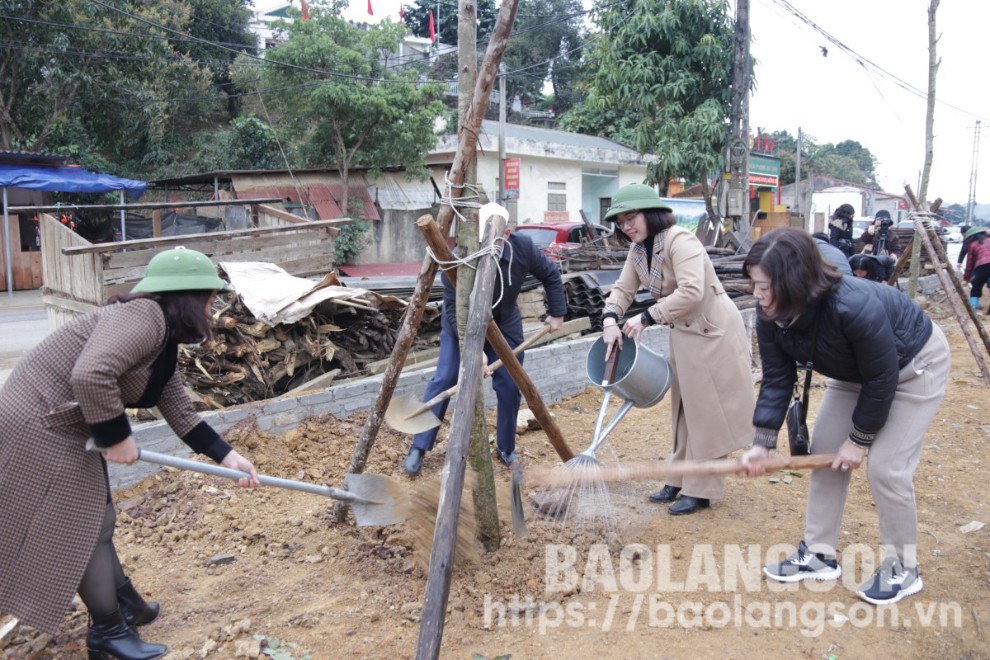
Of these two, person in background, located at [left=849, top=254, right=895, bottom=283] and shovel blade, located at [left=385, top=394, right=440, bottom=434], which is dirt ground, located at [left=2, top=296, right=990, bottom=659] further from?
person in background, located at [left=849, top=254, right=895, bottom=283]

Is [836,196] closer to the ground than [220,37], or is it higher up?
closer to the ground

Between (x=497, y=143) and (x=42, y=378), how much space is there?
1743 cm

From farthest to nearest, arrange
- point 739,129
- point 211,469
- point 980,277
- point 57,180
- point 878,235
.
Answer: point 57,180, point 739,129, point 878,235, point 980,277, point 211,469

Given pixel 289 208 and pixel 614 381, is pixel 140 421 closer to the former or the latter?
pixel 614 381

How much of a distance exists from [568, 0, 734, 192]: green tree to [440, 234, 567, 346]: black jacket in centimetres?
1043

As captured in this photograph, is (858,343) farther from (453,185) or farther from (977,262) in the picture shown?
(977,262)

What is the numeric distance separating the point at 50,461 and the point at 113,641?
0.77m

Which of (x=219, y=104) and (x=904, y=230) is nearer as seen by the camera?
(x=904, y=230)

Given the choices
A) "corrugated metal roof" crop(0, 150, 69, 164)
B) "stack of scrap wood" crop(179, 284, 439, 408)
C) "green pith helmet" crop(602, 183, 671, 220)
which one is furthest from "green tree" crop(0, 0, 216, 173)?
"green pith helmet" crop(602, 183, 671, 220)

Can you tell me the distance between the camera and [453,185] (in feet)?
11.6

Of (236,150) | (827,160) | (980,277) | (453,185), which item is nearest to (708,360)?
(453,185)

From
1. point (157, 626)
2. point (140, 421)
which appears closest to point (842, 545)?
point (157, 626)

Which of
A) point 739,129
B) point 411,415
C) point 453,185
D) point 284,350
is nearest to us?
point 453,185

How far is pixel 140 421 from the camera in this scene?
462 cm
